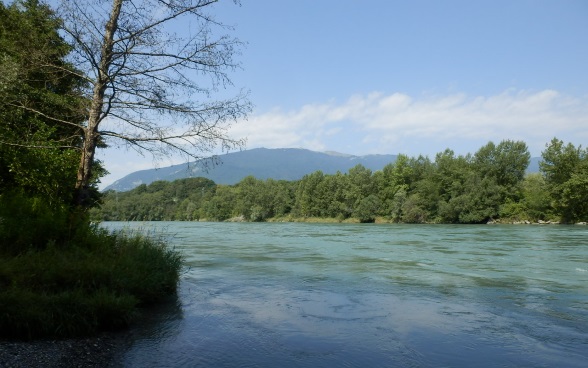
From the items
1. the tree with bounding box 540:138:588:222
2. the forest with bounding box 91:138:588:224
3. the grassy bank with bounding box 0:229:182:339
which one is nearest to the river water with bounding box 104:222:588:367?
the grassy bank with bounding box 0:229:182:339

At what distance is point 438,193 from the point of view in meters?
96.2

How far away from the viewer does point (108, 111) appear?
8.93 meters

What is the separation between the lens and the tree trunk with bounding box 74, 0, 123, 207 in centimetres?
885

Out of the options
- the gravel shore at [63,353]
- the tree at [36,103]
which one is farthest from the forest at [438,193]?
the gravel shore at [63,353]

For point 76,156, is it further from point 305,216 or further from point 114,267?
point 305,216

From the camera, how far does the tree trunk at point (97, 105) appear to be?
8852 mm

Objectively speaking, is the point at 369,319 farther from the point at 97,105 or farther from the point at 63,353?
the point at 97,105

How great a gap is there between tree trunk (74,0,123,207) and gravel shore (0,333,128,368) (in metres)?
3.86

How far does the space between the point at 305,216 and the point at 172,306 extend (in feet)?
380

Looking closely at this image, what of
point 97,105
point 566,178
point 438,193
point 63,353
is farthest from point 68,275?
point 438,193

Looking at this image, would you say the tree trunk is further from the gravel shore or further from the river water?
A: the gravel shore

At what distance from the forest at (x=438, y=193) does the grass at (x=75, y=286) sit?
45.8m

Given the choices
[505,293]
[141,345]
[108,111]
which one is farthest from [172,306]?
[505,293]

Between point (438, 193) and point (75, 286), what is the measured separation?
95314 millimetres
